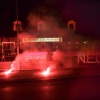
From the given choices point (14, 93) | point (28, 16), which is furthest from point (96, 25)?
point (14, 93)

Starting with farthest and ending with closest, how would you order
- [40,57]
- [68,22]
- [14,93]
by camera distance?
[68,22], [40,57], [14,93]

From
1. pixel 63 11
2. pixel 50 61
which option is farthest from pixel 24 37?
pixel 50 61

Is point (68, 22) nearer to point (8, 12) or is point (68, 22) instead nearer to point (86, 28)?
point (86, 28)

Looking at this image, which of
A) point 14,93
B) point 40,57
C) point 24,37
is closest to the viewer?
point 14,93

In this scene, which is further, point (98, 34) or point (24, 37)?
point (98, 34)

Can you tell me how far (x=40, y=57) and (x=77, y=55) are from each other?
11.6 ft

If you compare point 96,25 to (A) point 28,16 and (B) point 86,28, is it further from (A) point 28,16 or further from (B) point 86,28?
(A) point 28,16

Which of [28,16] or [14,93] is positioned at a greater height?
[28,16]

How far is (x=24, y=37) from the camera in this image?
4266 centimetres

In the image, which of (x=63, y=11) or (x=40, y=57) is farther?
(x=63, y=11)

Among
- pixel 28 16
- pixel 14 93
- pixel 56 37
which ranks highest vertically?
pixel 28 16

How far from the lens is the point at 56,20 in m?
45.3

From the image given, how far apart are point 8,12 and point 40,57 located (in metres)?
16.8

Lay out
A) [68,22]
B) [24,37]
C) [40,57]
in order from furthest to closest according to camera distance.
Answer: [68,22], [24,37], [40,57]
